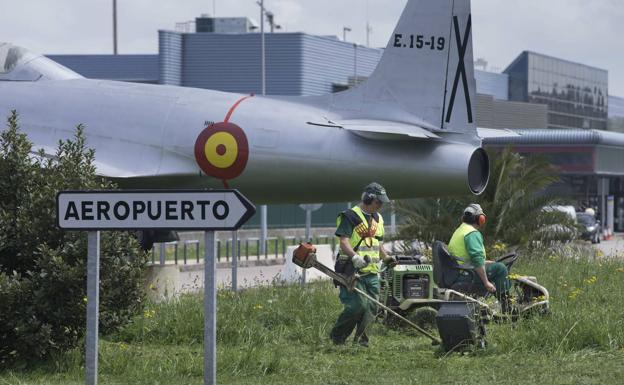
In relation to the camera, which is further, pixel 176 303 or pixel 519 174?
pixel 519 174

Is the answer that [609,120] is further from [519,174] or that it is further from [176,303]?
[176,303]

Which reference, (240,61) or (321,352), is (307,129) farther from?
(240,61)

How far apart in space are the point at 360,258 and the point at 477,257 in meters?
1.50

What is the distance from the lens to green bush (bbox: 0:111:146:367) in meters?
10.2

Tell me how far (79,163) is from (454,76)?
6.26 meters

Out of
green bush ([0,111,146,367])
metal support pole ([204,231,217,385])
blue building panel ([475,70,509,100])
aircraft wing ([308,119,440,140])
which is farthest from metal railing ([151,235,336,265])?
blue building panel ([475,70,509,100])

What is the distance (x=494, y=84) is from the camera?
87188 mm

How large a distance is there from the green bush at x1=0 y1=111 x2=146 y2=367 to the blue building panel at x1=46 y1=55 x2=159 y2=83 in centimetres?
5836

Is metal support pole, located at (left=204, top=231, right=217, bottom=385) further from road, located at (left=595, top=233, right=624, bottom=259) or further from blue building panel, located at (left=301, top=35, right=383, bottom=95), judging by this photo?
blue building panel, located at (left=301, top=35, right=383, bottom=95)

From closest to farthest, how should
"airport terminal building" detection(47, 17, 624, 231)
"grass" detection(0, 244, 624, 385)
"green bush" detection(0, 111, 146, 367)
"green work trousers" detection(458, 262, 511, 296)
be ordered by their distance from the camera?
"grass" detection(0, 244, 624, 385), "green bush" detection(0, 111, 146, 367), "green work trousers" detection(458, 262, 511, 296), "airport terminal building" detection(47, 17, 624, 231)

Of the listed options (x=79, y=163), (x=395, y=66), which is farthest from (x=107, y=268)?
(x=395, y=66)

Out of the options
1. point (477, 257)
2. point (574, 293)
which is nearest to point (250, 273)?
point (574, 293)

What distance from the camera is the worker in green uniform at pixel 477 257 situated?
490 inches

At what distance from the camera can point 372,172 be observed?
1485cm
